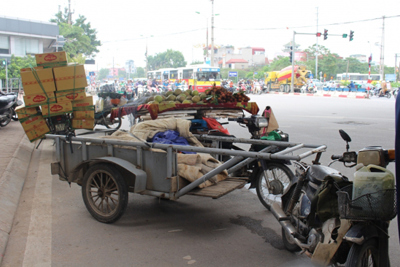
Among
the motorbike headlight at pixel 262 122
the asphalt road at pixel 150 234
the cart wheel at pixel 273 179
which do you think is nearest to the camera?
the asphalt road at pixel 150 234

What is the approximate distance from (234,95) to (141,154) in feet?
10.7

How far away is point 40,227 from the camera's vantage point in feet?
14.3

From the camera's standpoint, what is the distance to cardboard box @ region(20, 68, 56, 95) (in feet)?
20.6

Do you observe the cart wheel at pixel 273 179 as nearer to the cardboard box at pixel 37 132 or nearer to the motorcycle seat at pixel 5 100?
the cardboard box at pixel 37 132

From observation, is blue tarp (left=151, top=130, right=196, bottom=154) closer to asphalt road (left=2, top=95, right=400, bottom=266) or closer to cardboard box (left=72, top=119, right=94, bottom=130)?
asphalt road (left=2, top=95, right=400, bottom=266)

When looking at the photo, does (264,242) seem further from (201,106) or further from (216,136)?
(201,106)

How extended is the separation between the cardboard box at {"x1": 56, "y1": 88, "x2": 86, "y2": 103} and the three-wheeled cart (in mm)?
2015

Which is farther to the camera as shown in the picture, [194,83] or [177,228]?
[194,83]

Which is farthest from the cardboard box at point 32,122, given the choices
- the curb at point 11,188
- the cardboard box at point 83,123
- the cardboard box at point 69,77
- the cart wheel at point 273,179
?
the cart wheel at point 273,179

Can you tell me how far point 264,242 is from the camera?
3918 mm

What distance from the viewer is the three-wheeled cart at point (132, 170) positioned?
159 inches

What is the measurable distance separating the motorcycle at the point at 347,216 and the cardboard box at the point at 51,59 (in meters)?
5.15

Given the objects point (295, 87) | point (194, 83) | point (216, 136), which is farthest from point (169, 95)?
point (295, 87)

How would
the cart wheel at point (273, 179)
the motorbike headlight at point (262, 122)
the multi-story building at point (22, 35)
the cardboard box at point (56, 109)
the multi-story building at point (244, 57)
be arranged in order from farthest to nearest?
the multi-story building at point (244, 57), the multi-story building at point (22, 35), the cardboard box at point (56, 109), the motorbike headlight at point (262, 122), the cart wheel at point (273, 179)
